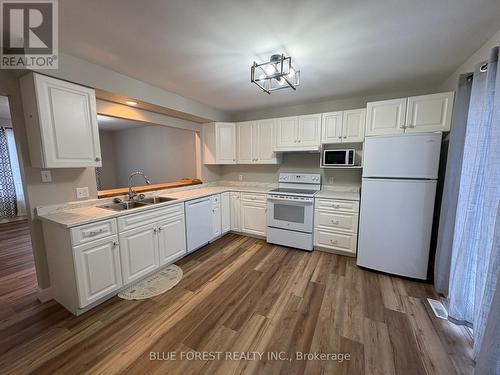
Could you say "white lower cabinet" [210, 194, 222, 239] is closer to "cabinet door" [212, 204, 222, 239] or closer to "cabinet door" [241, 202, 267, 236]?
"cabinet door" [212, 204, 222, 239]

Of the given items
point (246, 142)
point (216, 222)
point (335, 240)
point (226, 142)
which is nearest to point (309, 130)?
point (246, 142)

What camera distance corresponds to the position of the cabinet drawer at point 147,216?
2.18 meters

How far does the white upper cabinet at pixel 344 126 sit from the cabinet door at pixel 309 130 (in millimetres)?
94

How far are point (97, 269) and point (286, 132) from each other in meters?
3.18

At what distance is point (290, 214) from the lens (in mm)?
3322

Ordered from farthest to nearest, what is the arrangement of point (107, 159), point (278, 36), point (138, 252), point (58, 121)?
1. point (107, 159)
2. point (138, 252)
3. point (58, 121)
4. point (278, 36)

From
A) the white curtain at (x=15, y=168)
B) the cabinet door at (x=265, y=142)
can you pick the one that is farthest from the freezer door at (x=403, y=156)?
the white curtain at (x=15, y=168)

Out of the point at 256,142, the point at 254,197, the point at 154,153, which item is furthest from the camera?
the point at 154,153

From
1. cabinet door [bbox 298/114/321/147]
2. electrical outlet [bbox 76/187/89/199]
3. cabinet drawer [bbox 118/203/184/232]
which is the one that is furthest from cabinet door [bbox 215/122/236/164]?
electrical outlet [bbox 76/187/89/199]

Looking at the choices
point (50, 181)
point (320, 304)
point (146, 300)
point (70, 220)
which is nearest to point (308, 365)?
point (320, 304)

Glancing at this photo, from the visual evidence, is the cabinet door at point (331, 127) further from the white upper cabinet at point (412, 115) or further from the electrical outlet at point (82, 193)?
the electrical outlet at point (82, 193)

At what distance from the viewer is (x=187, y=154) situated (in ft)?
18.0

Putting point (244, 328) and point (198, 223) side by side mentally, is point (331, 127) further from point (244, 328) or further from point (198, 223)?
point (244, 328)

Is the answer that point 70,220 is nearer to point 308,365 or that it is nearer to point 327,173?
point 308,365
